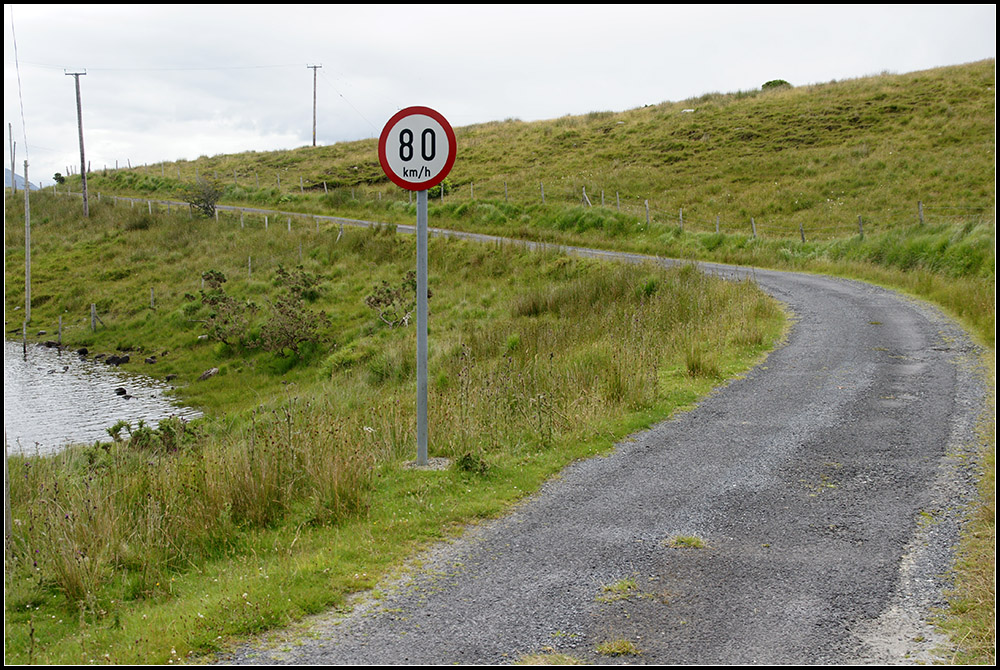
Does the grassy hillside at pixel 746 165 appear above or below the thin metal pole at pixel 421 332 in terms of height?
above

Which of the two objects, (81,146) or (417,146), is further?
(81,146)

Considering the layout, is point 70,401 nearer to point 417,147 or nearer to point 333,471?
point 333,471

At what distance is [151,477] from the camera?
6.03 metres

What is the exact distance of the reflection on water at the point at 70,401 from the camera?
1694cm

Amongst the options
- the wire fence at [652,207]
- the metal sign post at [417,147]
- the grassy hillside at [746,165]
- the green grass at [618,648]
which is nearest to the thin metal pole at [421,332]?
the metal sign post at [417,147]

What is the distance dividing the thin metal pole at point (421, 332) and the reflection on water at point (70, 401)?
10.5 metres

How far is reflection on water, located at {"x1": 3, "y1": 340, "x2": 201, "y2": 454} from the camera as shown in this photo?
55.6ft

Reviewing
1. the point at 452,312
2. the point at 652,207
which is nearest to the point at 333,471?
the point at 452,312

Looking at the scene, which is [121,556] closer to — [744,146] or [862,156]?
[862,156]

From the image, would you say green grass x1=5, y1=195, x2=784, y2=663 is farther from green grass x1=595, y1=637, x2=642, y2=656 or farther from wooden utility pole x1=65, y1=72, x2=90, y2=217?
wooden utility pole x1=65, y1=72, x2=90, y2=217

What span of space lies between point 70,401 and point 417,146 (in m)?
19.0

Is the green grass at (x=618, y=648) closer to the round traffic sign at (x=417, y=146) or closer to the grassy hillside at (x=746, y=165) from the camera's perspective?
the round traffic sign at (x=417, y=146)

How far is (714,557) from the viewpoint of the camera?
14.8 feet

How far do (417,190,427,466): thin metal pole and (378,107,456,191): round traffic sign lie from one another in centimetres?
18
